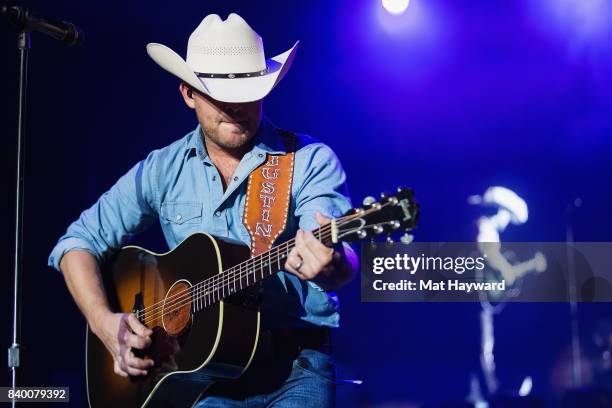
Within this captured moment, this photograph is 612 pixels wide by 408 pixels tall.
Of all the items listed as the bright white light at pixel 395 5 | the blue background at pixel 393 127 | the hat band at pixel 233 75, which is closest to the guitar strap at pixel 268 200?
the hat band at pixel 233 75

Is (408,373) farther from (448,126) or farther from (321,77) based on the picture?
(321,77)

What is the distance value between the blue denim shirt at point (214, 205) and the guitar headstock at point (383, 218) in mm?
346

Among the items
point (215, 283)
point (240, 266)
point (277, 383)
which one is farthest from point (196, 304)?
point (277, 383)

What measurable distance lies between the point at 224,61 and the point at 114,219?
80 centimetres

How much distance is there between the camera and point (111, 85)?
482 cm

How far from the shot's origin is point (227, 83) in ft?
9.36

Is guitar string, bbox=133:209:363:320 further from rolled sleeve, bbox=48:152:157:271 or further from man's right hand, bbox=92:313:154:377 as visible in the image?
rolled sleeve, bbox=48:152:157:271

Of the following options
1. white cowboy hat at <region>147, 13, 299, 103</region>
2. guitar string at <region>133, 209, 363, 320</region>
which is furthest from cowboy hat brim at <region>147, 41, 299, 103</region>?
guitar string at <region>133, 209, 363, 320</region>

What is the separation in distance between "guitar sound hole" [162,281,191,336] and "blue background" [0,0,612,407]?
6.54ft

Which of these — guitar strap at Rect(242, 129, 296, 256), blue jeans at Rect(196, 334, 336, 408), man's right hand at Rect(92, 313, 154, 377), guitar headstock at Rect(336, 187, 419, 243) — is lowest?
blue jeans at Rect(196, 334, 336, 408)

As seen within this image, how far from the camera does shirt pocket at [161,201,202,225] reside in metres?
2.91

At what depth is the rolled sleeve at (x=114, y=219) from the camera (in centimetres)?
310

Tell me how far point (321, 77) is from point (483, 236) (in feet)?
4.84

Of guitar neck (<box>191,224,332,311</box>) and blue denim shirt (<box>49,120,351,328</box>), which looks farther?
blue denim shirt (<box>49,120,351,328</box>)
